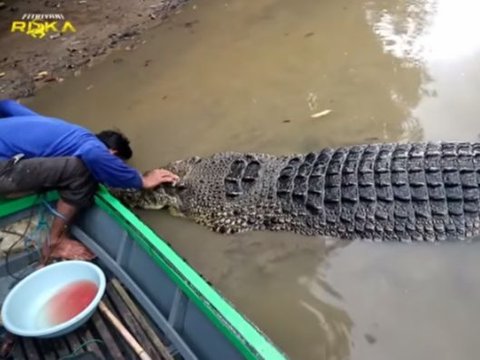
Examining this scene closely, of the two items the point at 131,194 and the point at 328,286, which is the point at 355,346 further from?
the point at 131,194

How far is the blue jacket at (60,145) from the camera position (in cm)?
330

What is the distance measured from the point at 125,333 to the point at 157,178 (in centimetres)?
128

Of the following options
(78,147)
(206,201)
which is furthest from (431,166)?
(78,147)

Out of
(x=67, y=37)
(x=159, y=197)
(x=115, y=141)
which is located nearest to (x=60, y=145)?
(x=115, y=141)

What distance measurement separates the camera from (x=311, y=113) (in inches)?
187

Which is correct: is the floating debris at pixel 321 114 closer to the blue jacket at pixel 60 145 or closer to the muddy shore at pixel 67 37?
the blue jacket at pixel 60 145

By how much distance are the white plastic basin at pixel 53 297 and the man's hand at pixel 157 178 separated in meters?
0.77

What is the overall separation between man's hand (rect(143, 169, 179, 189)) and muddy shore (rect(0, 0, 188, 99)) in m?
2.81

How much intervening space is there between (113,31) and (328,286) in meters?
4.91

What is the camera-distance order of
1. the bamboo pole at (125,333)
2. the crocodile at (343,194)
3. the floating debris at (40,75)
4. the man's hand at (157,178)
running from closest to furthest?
the bamboo pole at (125,333) < the crocodile at (343,194) < the man's hand at (157,178) < the floating debris at (40,75)

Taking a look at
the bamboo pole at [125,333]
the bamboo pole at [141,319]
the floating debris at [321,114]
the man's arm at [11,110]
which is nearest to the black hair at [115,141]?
the man's arm at [11,110]

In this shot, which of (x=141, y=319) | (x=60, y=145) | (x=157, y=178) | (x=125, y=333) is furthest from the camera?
(x=157, y=178)

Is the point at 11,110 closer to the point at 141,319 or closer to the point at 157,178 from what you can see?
the point at 157,178

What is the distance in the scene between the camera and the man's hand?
3.62 metres
